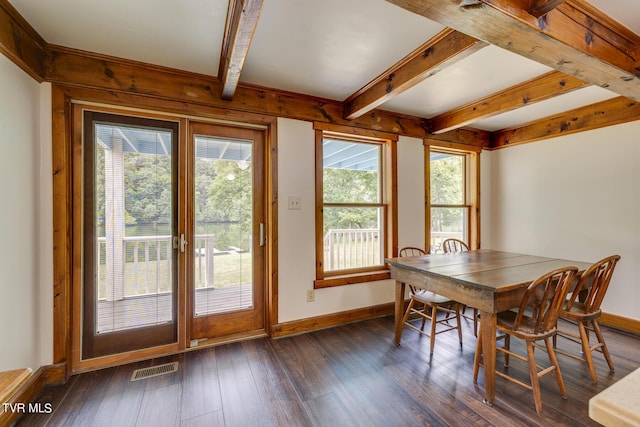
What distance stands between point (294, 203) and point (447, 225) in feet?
8.23

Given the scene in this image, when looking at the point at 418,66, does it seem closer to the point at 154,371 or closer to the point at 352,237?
the point at 352,237

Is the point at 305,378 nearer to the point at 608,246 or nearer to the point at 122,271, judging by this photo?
the point at 122,271

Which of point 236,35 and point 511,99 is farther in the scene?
point 511,99

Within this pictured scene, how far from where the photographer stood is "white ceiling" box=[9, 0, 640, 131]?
66.5 inches

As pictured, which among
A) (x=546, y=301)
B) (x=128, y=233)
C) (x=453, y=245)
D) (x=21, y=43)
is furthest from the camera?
(x=453, y=245)

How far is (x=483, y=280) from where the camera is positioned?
2.03 m

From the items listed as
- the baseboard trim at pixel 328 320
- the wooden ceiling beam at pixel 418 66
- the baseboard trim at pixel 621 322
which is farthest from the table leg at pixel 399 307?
the baseboard trim at pixel 621 322

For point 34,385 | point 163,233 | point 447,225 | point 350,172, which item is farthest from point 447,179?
point 34,385

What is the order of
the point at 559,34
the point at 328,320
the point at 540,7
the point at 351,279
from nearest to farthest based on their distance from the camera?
the point at 540,7 → the point at 559,34 → the point at 328,320 → the point at 351,279

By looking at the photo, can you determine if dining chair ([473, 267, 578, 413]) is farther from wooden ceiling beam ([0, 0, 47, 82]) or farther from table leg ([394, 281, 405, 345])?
wooden ceiling beam ([0, 0, 47, 82])

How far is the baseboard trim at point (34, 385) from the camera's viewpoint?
1695mm

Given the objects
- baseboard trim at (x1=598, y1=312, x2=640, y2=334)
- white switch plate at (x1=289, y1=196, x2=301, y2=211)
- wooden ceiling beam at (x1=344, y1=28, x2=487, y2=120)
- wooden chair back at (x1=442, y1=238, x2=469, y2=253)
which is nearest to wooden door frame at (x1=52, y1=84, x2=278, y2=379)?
white switch plate at (x1=289, y1=196, x2=301, y2=211)

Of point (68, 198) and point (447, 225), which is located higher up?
point (68, 198)

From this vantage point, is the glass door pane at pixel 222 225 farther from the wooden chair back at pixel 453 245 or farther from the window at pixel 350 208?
the wooden chair back at pixel 453 245
